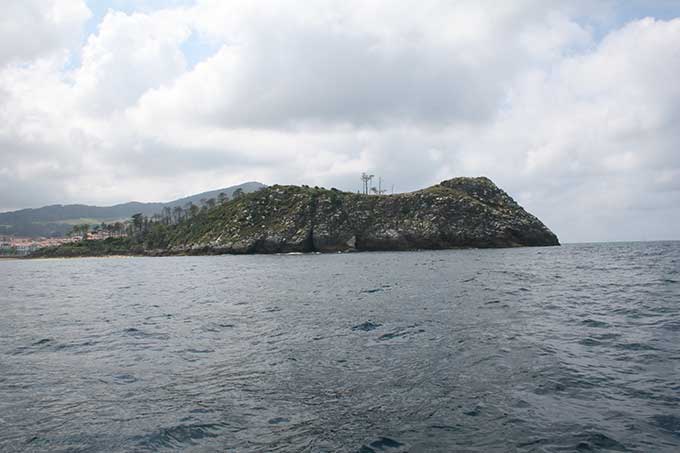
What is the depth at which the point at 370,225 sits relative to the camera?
166375 millimetres

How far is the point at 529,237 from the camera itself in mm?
162000

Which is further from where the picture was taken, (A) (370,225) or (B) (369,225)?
(B) (369,225)

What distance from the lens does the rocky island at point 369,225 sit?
156 metres

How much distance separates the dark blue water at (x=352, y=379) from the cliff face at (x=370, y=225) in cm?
13152

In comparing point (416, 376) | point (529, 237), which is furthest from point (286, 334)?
point (529, 237)

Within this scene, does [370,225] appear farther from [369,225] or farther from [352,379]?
[352,379]

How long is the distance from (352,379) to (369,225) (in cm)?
15397

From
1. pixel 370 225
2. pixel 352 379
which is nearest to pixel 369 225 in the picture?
pixel 370 225

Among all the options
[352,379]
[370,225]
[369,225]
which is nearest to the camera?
[352,379]

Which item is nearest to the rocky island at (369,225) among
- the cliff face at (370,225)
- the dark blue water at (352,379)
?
the cliff face at (370,225)

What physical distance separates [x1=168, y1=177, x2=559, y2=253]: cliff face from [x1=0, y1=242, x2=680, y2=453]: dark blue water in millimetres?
131524

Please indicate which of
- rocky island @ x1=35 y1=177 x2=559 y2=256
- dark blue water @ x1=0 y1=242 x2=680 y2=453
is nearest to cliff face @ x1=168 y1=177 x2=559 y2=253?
rocky island @ x1=35 y1=177 x2=559 y2=256

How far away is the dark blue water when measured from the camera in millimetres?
9094

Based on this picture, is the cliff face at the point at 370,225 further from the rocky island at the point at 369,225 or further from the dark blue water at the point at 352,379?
the dark blue water at the point at 352,379
